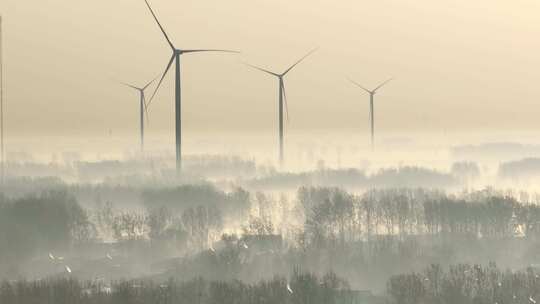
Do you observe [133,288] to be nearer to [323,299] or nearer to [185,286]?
[185,286]

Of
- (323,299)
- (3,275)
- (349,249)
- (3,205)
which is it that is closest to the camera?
(323,299)

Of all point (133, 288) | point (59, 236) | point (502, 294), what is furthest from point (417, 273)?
point (59, 236)

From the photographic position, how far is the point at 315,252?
152 meters

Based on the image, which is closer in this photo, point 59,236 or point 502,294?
point 502,294

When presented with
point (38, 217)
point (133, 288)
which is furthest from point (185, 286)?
point (38, 217)

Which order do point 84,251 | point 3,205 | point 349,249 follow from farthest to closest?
point 3,205 → point 84,251 → point 349,249

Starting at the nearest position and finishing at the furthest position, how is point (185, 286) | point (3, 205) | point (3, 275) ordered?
point (185, 286) → point (3, 275) → point (3, 205)

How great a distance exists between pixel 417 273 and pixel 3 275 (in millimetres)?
49123

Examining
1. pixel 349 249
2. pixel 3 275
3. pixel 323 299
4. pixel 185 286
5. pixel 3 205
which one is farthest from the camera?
pixel 3 205

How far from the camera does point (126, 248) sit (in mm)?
164750

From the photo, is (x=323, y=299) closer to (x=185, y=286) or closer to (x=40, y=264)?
(x=185, y=286)

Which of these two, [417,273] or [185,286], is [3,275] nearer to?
[185,286]

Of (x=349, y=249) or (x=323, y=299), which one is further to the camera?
(x=349, y=249)

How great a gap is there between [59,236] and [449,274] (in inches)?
2534
